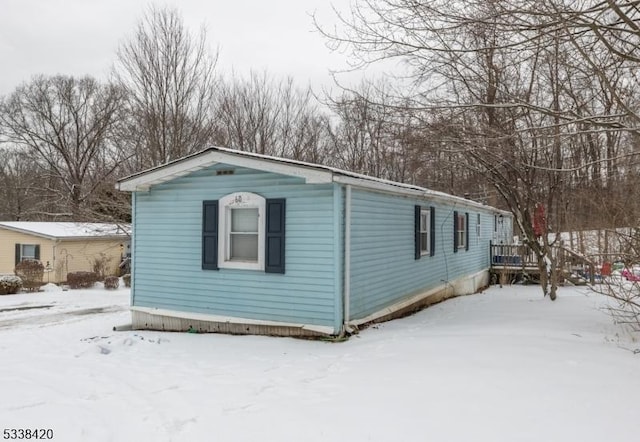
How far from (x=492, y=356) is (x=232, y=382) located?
9.84 feet

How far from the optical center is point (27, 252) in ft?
71.7

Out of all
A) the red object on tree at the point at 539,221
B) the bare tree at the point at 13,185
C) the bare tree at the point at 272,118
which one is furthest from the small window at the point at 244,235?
the bare tree at the point at 13,185

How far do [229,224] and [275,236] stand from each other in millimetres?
998

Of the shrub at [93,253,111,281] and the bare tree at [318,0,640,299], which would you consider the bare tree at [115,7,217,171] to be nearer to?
the shrub at [93,253,111,281]

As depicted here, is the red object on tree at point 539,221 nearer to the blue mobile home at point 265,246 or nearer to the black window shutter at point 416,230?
the black window shutter at point 416,230

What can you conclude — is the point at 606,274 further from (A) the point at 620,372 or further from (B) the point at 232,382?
(B) the point at 232,382

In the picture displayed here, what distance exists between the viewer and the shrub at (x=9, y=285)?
56.2ft

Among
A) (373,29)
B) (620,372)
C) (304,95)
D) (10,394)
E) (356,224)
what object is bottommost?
(10,394)

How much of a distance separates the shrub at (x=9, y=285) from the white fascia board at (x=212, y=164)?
1205 centimetres

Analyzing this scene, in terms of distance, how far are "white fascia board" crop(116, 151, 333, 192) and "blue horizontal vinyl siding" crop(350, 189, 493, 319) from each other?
0.89 meters

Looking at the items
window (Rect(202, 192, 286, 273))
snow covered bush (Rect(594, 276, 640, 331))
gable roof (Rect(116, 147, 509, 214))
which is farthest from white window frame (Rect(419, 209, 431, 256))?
window (Rect(202, 192, 286, 273))

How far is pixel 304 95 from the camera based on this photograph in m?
27.5

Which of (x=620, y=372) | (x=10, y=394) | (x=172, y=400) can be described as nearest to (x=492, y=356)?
(x=620, y=372)

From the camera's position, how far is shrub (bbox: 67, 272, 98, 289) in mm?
18906
